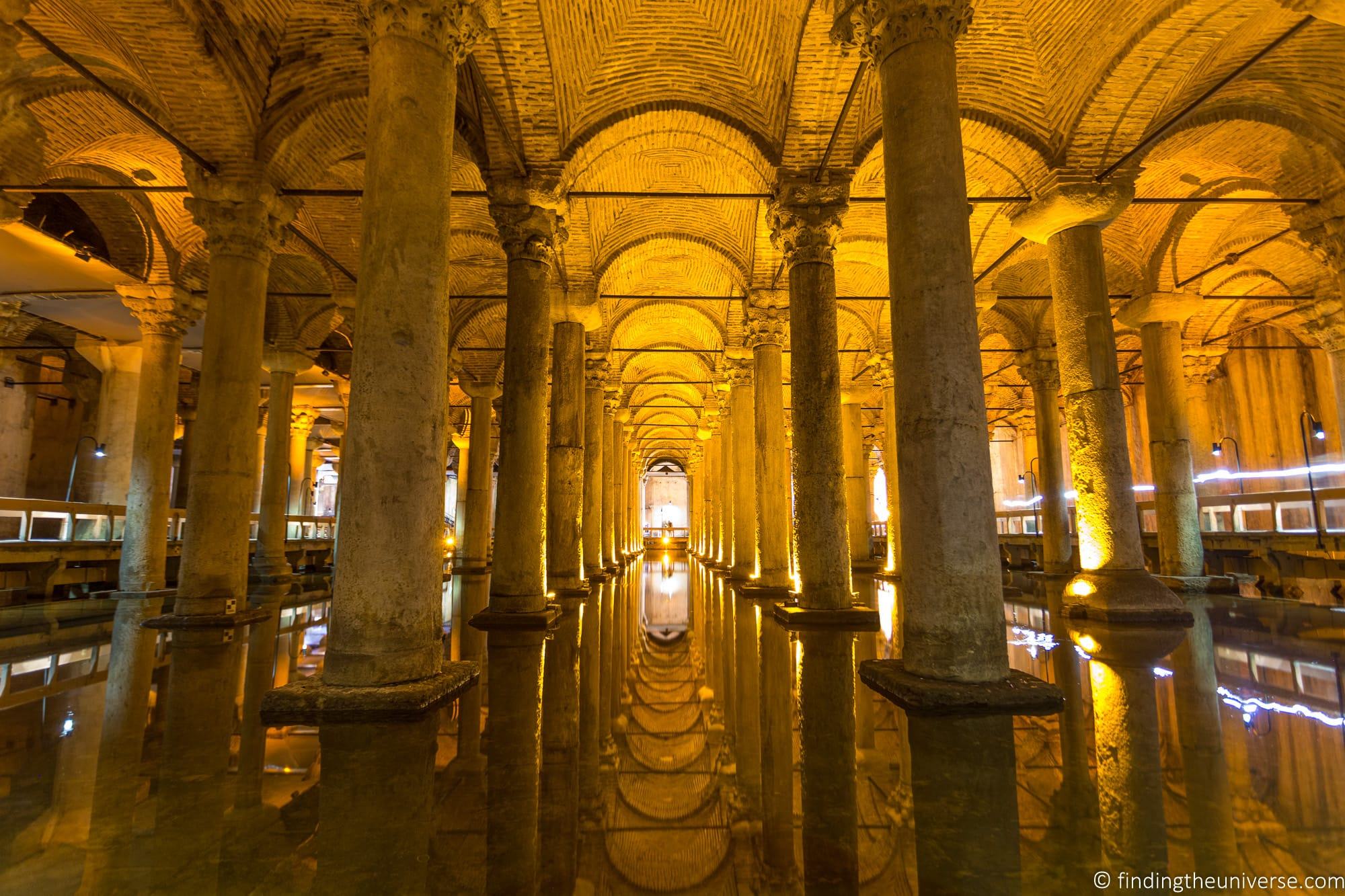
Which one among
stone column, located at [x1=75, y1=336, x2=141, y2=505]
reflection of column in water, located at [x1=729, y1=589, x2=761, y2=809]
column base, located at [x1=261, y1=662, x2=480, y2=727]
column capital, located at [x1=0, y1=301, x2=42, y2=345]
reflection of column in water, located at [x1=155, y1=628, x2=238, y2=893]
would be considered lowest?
reflection of column in water, located at [x1=729, y1=589, x2=761, y2=809]

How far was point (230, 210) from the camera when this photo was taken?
847 centimetres

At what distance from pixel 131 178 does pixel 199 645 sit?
8.95 meters

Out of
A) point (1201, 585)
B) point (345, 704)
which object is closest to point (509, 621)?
point (345, 704)

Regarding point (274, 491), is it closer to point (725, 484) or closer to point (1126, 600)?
point (725, 484)

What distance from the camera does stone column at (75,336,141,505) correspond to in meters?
15.5

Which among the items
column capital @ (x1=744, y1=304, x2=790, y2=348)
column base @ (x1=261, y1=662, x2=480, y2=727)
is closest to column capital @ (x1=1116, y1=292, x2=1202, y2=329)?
column capital @ (x1=744, y1=304, x2=790, y2=348)

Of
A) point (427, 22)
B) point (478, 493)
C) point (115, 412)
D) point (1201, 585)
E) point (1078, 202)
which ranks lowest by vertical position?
point (1201, 585)

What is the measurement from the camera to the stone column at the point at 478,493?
18047 mm

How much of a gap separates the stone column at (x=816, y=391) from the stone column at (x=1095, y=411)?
283 cm

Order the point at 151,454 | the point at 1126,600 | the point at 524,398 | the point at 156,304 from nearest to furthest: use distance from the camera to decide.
Answer: the point at 1126,600 < the point at 524,398 < the point at 151,454 < the point at 156,304

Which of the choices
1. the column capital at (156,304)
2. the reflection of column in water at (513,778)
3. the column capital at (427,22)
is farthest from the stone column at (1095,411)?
the column capital at (156,304)

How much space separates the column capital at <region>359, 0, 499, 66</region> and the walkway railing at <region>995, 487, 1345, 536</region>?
13.0m

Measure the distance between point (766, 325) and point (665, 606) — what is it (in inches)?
205

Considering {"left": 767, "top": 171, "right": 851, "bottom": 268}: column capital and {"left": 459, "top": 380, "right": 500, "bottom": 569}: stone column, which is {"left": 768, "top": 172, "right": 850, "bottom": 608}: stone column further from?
{"left": 459, "top": 380, "right": 500, "bottom": 569}: stone column
